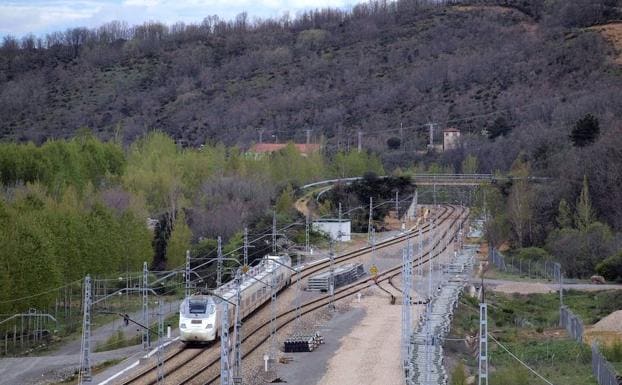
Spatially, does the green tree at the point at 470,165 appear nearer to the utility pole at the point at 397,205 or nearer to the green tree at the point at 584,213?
the utility pole at the point at 397,205

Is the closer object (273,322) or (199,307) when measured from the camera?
(199,307)

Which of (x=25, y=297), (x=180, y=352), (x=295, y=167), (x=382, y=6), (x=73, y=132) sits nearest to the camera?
(x=180, y=352)

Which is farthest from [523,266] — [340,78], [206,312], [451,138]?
[340,78]

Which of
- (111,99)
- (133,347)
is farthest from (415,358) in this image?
(111,99)

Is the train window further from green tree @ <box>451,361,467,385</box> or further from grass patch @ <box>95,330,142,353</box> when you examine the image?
green tree @ <box>451,361,467,385</box>

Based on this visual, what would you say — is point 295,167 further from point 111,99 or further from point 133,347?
point 111,99

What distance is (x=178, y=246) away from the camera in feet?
203

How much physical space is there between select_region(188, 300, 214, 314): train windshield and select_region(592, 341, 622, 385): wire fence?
38.6 ft

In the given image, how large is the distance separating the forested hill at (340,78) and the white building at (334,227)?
31550mm

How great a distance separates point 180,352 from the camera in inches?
1528

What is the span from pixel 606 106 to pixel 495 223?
129 feet

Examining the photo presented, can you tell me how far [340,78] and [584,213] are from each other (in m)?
94.1

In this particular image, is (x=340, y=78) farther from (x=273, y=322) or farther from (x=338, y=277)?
(x=273, y=322)

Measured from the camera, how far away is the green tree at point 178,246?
6131 cm
